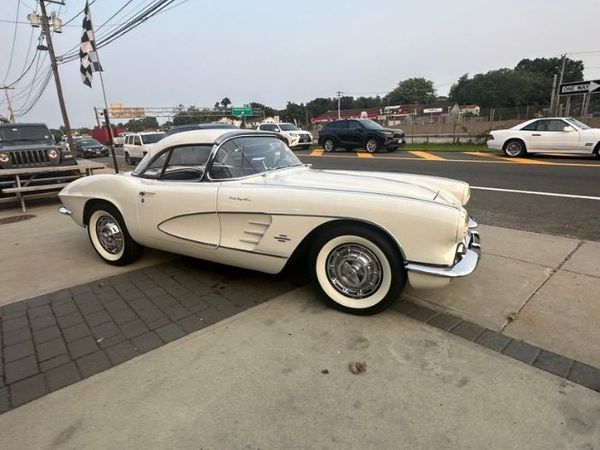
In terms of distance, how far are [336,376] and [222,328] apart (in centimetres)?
100

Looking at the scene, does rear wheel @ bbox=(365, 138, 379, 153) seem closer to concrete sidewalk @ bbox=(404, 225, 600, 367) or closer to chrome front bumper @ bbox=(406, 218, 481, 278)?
concrete sidewalk @ bbox=(404, 225, 600, 367)

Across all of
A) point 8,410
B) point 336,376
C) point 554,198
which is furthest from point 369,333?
point 554,198

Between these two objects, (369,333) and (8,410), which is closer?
(8,410)

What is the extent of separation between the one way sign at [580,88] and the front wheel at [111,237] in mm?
18545

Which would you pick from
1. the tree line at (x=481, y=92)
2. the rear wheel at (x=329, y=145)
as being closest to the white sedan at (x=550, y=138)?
the rear wheel at (x=329, y=145)

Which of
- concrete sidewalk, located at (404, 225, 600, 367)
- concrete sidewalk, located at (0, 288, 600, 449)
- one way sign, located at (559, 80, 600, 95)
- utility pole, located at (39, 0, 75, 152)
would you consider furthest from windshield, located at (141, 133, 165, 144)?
one way sign, located at (559, 80, 600, 95)

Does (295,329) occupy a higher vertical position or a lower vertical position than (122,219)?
lower

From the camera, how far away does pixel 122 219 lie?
4.09m

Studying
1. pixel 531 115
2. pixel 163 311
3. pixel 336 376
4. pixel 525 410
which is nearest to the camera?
pixel 525 410

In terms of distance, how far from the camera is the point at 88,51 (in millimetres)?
10211

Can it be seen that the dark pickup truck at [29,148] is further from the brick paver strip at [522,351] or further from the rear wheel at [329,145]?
the rear wheel at [329,145]

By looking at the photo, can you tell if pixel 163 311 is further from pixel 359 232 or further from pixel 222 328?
pixel 359 232

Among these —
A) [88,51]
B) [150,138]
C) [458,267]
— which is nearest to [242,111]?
[150,138]

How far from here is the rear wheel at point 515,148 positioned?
41.6ft
